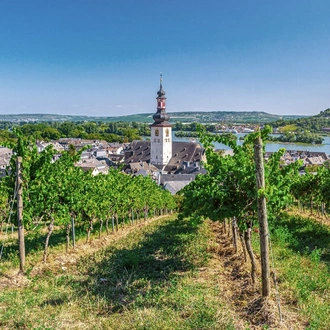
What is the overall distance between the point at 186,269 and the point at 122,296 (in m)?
2.45

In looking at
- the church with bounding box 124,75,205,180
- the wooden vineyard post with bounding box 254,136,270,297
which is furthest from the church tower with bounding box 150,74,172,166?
the wooden vineyard post with bounding box 254,136,270,297

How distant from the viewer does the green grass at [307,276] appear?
20.5 feet

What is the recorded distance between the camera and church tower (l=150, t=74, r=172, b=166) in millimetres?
71188

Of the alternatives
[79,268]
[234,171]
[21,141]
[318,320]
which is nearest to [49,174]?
[21,141]

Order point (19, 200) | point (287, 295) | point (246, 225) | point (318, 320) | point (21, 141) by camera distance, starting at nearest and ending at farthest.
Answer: point (318, 320) → point (287, 295) → point (246, 225) → point (19, 200) → point (21, 141)

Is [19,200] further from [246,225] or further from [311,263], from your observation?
[311,263]

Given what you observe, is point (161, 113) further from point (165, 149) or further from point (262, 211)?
point (262, 211)

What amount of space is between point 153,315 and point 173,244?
667 centimetres

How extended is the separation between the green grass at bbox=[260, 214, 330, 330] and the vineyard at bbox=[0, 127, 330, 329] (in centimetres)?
3

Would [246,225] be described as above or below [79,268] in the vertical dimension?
above

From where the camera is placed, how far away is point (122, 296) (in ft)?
24.0

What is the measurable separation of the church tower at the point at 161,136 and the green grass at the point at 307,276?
57346 millimetres

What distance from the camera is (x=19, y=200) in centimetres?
924

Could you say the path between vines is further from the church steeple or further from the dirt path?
the church steeple
